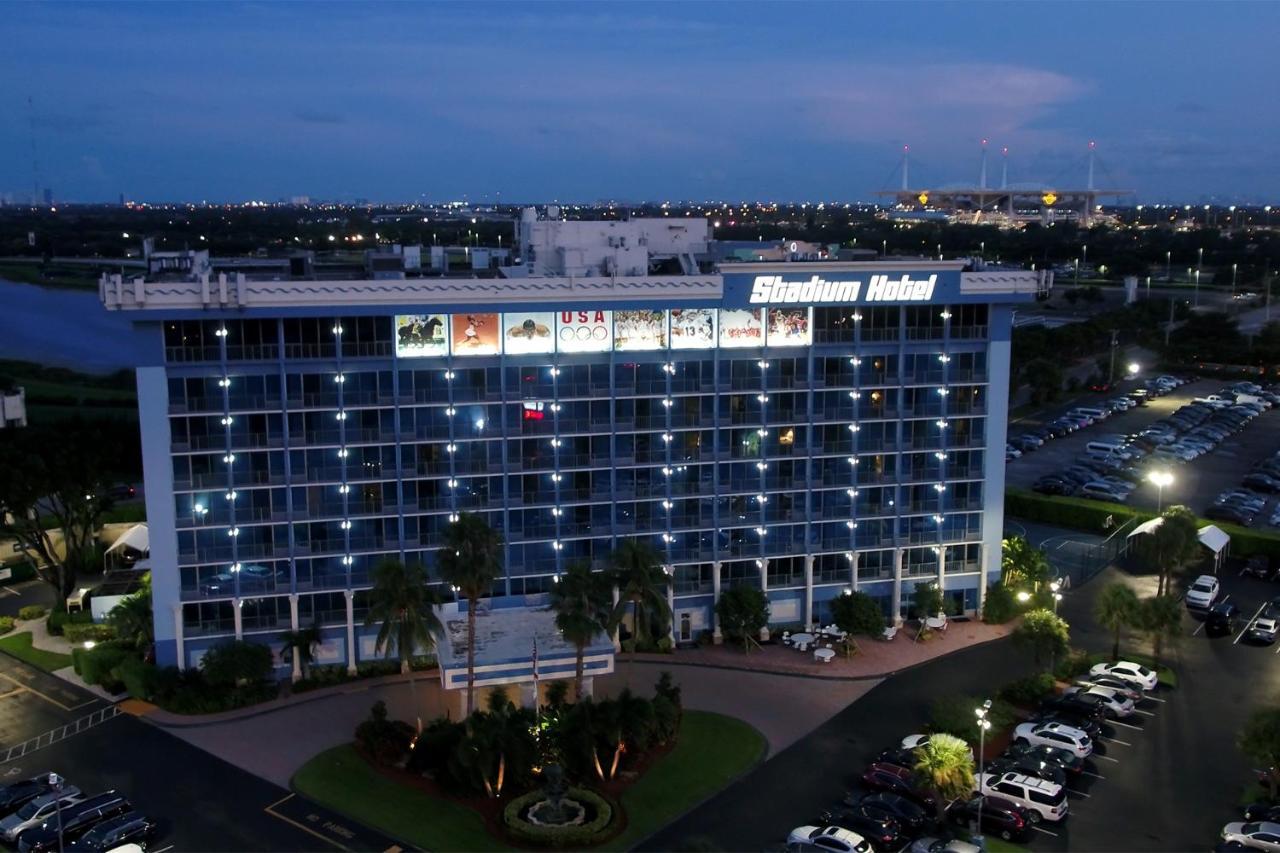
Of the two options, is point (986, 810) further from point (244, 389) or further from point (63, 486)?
point (63, 486)

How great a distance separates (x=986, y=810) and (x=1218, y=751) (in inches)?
519

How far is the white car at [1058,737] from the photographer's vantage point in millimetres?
46031

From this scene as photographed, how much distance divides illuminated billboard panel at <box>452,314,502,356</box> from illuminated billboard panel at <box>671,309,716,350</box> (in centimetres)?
915

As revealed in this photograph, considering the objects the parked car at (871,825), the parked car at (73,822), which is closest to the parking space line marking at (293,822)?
Result: the parked car at (73,822)

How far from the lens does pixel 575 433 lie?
187ft

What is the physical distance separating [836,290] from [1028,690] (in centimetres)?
2186

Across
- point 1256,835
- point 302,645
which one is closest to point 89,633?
point 302,645

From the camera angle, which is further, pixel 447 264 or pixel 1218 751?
pixel 447 264

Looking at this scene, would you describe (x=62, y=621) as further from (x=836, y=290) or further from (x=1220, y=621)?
(x=1220, y=621)

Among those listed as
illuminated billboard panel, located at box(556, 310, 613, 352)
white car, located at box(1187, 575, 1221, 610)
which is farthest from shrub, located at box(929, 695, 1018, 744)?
illuminated billboard panel, located at box(556, 310, 613, 352)

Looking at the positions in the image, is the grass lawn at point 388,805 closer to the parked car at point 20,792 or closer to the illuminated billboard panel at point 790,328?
the parked car at point 20,792

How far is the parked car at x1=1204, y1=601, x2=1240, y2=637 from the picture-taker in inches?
2372

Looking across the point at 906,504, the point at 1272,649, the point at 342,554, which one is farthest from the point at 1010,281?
the point at 342,554

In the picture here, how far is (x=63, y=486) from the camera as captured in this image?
61938mm
